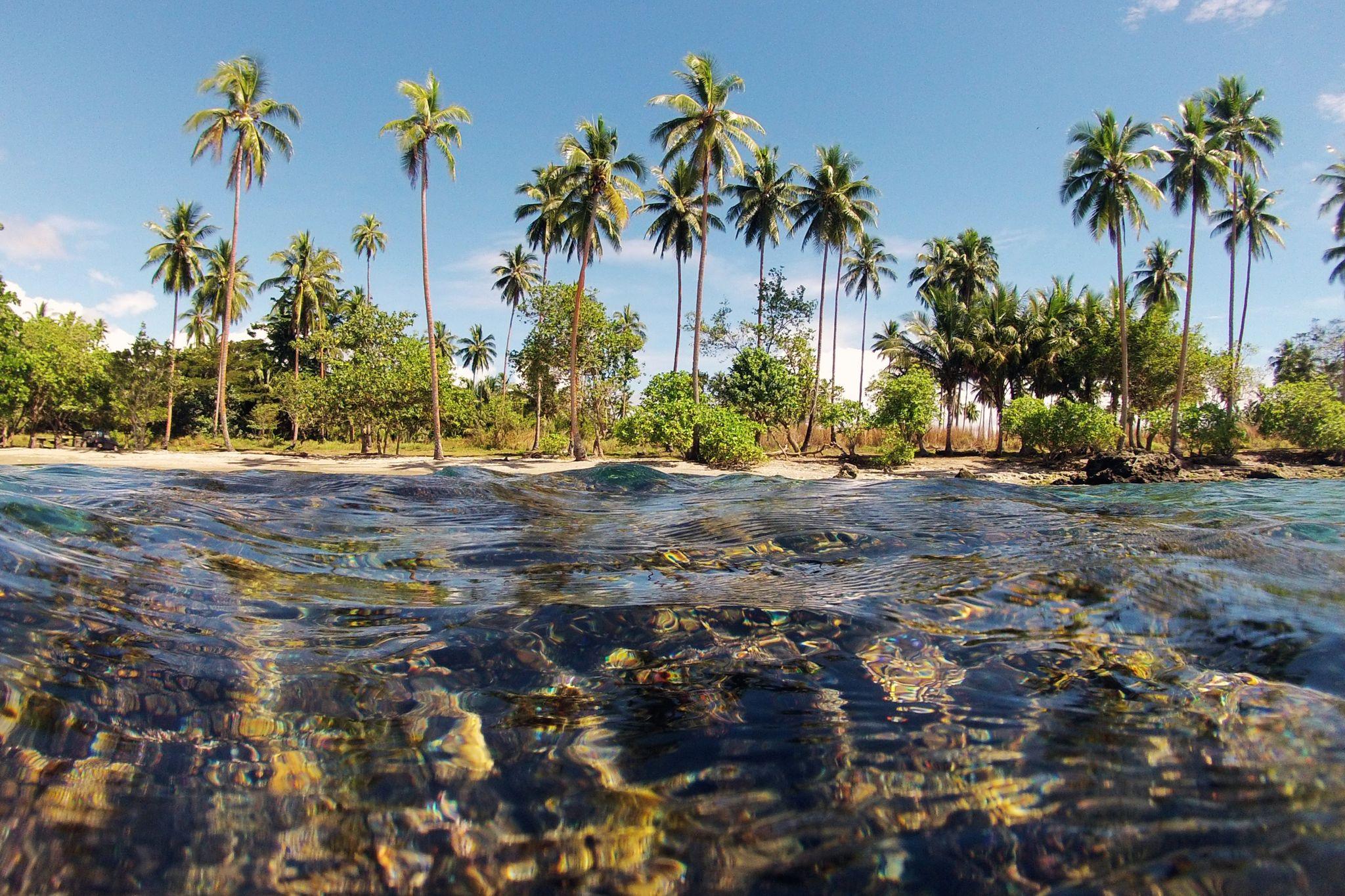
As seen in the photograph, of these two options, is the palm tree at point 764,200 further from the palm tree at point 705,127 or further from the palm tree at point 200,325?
the palm tree at point 200,325

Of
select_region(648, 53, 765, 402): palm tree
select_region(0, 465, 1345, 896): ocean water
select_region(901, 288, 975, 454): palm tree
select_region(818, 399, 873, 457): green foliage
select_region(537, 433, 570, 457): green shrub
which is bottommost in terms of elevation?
select_region(0, 465, 1345, 896): ocean water

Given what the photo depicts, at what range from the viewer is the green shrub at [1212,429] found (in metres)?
25.0

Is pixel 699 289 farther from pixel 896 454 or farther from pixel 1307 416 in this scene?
pixel 1307 416

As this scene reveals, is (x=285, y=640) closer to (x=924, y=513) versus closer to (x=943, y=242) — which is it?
(x=924, y=513)

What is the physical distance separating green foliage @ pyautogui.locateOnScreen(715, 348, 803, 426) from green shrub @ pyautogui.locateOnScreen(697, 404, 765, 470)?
18.3 feet

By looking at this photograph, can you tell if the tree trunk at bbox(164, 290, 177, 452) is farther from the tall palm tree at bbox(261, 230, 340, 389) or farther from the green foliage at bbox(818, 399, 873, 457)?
the green foliage at bbox(818, 399, 873, 457)

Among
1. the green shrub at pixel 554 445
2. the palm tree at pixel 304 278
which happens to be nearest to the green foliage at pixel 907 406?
the green shrub at pixel 554 445

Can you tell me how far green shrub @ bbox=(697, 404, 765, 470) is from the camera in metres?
21.8

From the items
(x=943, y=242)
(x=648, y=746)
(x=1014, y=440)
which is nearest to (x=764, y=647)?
(x=648, y=746)

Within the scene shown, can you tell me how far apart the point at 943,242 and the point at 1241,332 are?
16.2 meters

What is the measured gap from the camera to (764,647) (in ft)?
8.91

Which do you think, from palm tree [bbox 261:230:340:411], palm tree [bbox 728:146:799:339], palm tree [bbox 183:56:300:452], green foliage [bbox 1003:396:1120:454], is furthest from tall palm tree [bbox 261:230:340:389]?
green foliage [bbox 1003:396:1120:454]

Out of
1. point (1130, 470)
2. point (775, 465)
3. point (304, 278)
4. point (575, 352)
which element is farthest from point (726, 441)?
point (304, 278)

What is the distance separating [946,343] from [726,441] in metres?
18.7
